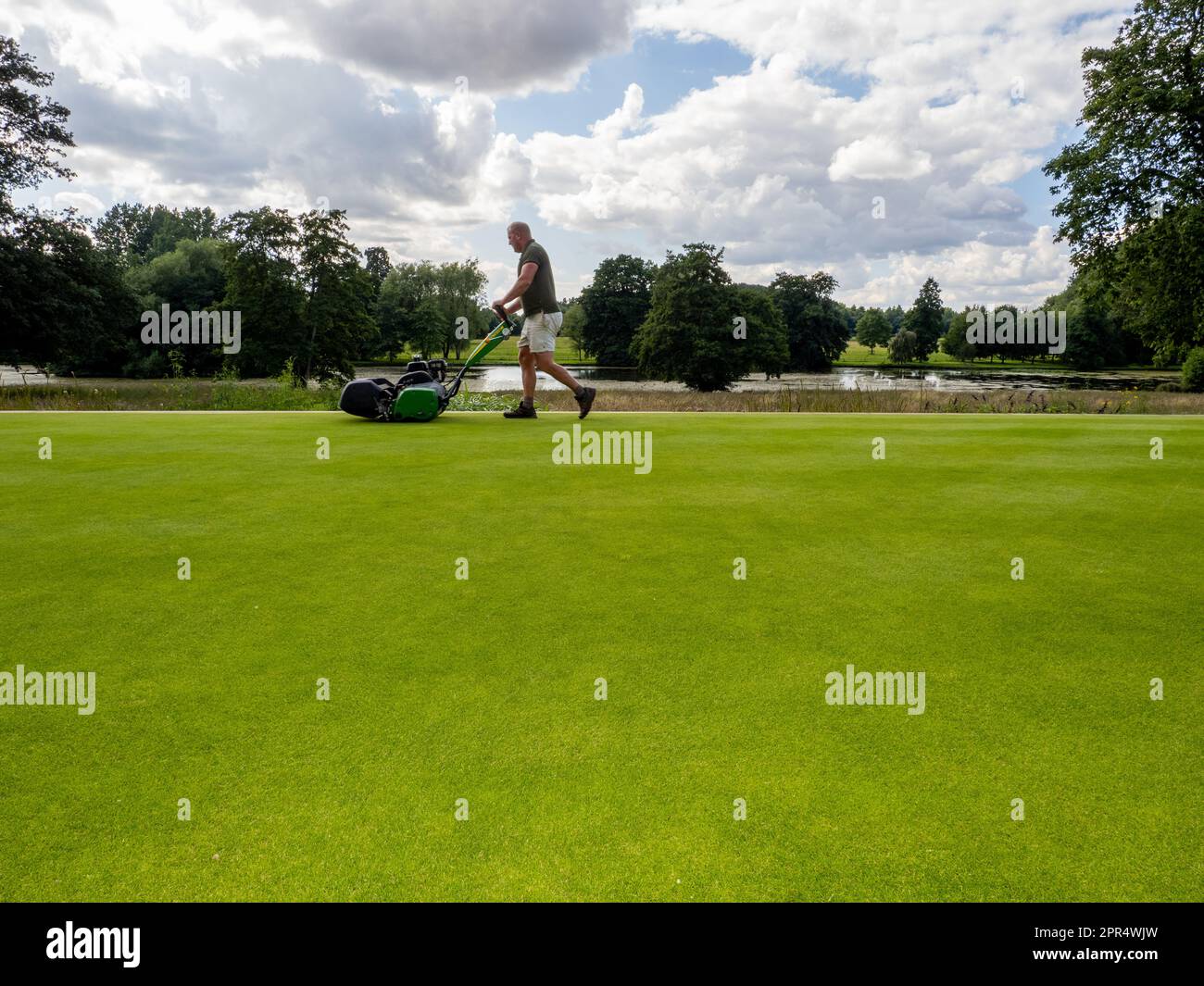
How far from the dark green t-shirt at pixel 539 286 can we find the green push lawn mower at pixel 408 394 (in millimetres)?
482

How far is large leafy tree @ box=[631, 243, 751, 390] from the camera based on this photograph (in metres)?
63.1

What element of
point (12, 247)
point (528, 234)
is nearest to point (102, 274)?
point (12, 247)

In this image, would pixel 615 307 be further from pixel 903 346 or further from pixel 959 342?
pixel 959 342

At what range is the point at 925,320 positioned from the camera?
136875 mm

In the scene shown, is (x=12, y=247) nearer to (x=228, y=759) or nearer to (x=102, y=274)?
(x=102, y=274)

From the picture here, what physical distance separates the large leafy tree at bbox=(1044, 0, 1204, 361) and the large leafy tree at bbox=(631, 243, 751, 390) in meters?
28.8

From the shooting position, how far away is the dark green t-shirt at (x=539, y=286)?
1385cm

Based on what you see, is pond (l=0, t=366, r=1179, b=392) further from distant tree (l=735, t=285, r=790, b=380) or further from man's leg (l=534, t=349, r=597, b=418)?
man's leg (l=534, t=349, r=597, b=418)

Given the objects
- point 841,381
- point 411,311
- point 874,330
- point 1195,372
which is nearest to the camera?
point 1195,372

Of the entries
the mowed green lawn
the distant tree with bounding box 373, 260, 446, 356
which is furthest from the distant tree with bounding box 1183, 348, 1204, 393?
the distant tree with bounding box 373, 260, 446, 356

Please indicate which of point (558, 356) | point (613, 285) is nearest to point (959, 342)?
point (613, 285)

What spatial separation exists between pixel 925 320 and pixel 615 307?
57450mm

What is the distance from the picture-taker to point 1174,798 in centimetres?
280
